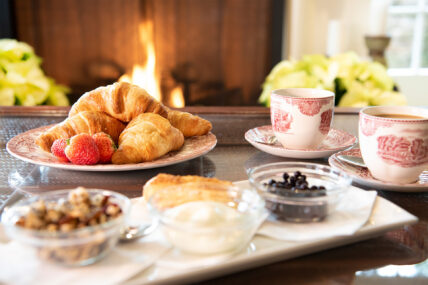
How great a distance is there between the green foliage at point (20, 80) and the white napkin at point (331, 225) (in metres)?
1.17

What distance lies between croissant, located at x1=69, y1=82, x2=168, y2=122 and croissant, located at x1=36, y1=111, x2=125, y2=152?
2 cm

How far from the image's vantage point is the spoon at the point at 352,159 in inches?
31.6

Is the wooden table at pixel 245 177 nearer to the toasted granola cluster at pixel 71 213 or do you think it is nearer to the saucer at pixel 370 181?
the saucer at pixel 370 181

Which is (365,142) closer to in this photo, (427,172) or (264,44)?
(427,172)

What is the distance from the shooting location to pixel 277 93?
96 cm

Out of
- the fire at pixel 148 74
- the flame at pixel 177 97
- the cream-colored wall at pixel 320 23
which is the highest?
the cream-colored wall at pixel 320 23

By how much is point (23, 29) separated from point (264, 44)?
4.95 ft

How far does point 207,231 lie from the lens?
48 cm

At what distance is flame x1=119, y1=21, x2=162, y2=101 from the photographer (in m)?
2.96

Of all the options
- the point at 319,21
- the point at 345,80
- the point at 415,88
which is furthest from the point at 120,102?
the point at 415,88

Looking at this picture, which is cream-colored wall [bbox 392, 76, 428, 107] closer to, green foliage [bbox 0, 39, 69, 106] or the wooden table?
the wooden table

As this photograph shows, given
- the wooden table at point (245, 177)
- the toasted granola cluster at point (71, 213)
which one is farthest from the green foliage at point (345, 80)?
the toasted granola cluster at point (71, 213)

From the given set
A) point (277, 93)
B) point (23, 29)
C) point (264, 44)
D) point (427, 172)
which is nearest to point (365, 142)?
point (427, 172)

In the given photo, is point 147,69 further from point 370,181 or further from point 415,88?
point 370,181
